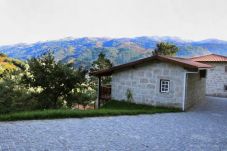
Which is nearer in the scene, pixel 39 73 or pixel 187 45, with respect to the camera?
pixel 39 73

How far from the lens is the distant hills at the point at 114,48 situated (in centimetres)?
13400

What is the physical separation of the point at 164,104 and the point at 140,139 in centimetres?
1043

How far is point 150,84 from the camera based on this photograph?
21.8 meters

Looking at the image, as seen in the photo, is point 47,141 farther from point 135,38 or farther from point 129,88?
point 135,38

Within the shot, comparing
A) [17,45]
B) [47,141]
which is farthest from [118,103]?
[17,45]

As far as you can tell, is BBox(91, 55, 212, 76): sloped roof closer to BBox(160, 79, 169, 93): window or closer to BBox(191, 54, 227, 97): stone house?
BBox(160, 79, 169, 93): window

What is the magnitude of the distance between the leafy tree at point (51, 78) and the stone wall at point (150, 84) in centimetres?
352

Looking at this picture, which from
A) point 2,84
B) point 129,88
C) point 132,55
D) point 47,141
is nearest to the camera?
point 47,141

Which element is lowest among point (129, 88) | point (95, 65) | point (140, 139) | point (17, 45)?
point (140, 139)

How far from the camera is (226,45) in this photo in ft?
502

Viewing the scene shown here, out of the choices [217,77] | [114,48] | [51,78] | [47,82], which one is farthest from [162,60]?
[114,48]

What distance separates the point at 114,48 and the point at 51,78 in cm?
12643

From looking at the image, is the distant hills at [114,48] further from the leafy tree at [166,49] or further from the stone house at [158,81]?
the stone house at [158,81]

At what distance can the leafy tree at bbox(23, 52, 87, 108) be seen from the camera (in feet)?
78.2
